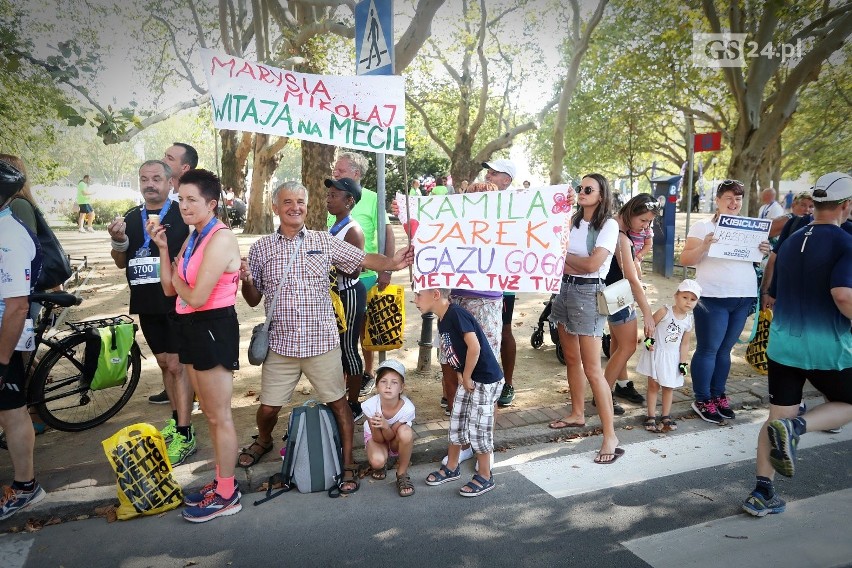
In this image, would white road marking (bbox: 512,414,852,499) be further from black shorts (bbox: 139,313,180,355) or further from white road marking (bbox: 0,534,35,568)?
white road marking (bbox: 0,534,35,568)

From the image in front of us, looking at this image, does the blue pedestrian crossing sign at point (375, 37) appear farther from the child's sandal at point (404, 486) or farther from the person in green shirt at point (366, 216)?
the child's sandal at point (404, 486)

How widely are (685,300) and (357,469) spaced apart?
2.98 m

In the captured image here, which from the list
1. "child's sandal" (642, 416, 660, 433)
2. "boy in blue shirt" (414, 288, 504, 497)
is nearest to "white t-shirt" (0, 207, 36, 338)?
"boy in blue shirt" (414, 288, 504, 497)

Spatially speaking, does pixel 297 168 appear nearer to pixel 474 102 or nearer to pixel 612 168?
pixel 612 168

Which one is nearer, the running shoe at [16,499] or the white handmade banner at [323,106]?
the running shoe at [16,499]

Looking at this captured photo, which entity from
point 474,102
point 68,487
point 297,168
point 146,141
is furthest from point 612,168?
point 146,141

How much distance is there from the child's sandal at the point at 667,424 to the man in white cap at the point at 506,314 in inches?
51.0

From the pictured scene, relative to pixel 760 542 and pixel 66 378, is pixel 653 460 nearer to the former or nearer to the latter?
pixel 760 542

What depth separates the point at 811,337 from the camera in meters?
3.36

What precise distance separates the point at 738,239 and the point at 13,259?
17.0 feet

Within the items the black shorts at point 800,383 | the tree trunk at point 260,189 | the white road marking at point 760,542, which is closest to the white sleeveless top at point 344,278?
the white road marking at point 760,542

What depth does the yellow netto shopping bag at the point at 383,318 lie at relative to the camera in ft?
16.8

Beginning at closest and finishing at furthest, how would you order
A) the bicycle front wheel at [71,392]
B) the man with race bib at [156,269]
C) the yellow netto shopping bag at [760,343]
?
the man with race bib at [156,269] → the bicycle front wheel at [71,392] → the yellow netto shopping bag at [760,343]

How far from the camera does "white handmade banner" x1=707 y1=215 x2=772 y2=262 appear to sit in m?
4.81
